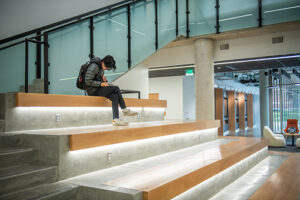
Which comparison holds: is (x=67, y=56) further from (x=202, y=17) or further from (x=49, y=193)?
(x=202, y=17)

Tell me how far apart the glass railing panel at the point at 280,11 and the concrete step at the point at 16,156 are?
20.2 feet

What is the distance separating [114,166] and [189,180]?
2.88ft

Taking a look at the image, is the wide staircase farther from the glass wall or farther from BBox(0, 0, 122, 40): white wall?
the glass wall

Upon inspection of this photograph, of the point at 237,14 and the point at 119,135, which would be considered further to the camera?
the point at 237,14

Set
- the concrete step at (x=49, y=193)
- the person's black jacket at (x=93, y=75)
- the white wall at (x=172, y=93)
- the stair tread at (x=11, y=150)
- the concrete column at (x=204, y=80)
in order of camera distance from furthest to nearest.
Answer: the white wall at (x=172, y=93), the concrete column at (x=204, y=80), the person's black jacket at (x=93, y=75), the stair tread at (x=11, y=150), the concrete step at (x=49, y=193)

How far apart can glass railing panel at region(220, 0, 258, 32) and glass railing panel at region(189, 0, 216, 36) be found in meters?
0.24

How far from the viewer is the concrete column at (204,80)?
7359 mm

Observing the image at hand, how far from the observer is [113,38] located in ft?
18.1

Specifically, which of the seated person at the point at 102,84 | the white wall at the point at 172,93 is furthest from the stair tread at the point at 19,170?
the white wall at the point at 172,93

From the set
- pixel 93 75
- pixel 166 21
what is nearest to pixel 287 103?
pixel 166 21

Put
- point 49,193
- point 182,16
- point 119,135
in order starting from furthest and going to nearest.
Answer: point 182,16
point 119,135
point 49,193

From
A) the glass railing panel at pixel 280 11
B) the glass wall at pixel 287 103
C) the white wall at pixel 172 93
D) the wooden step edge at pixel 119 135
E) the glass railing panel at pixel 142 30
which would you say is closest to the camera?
the wooden step edge at pixel 119 135

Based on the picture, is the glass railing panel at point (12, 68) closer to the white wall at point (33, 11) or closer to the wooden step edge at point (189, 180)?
the white wall at point (33, 11)

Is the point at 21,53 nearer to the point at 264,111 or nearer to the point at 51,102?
the point at 51,102
